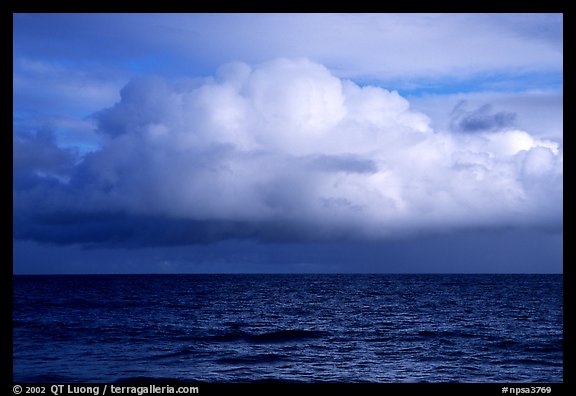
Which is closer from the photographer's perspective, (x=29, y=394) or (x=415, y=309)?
(x=29, y=394)

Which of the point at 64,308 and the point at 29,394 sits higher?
the point at 29,394

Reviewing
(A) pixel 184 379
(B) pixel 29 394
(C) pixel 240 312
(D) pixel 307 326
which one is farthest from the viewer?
(C) pixel 240 312

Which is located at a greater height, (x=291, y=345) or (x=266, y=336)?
(x=291, y=345)

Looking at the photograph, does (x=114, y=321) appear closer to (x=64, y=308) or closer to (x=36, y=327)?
(x=36, y=327)

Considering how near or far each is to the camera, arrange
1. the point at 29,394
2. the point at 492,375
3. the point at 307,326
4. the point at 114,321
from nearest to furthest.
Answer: the point at 29,394
the point at 492,375
the point at 307,326
the point at 114,321

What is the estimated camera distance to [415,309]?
62.2 meters

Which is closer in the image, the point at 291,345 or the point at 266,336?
the point at 291,345

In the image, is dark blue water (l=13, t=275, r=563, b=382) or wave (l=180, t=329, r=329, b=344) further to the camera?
wave (l=180, t=329, r=329, b=344)

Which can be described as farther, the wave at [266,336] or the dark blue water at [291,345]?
the wave at [266,336]
